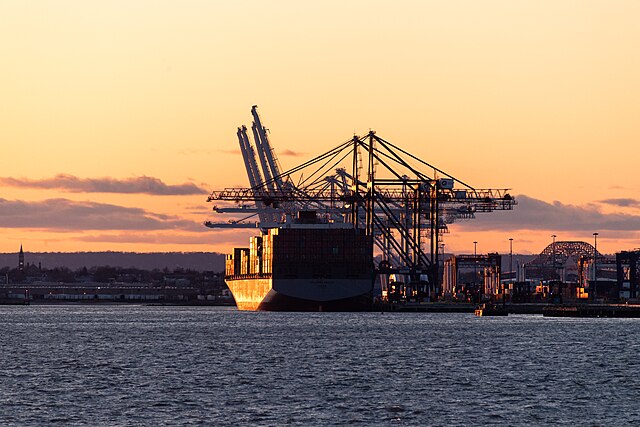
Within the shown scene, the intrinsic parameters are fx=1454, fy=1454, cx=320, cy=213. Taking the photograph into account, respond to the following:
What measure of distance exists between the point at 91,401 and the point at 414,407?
50.2 feet

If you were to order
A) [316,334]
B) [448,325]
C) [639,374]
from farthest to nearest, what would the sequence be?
[448,325] < [316,334] < [639,374]

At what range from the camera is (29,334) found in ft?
475

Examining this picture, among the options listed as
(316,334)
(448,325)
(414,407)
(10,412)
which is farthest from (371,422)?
(448,325)

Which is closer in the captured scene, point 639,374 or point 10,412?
point 10,412

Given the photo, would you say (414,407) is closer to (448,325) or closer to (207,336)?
(207,336)

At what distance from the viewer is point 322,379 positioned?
266 feet

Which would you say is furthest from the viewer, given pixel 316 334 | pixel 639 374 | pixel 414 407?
pixel 316 334

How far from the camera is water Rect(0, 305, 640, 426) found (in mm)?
64062

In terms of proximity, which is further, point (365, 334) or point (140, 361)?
point (365, 334)

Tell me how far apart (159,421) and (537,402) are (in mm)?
19098

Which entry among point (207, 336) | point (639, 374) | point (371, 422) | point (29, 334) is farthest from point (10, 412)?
point (29, 334)

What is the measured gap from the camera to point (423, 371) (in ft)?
287

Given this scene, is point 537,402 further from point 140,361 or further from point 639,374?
point 140,361

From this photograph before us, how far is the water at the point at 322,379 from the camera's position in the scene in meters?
64.1
